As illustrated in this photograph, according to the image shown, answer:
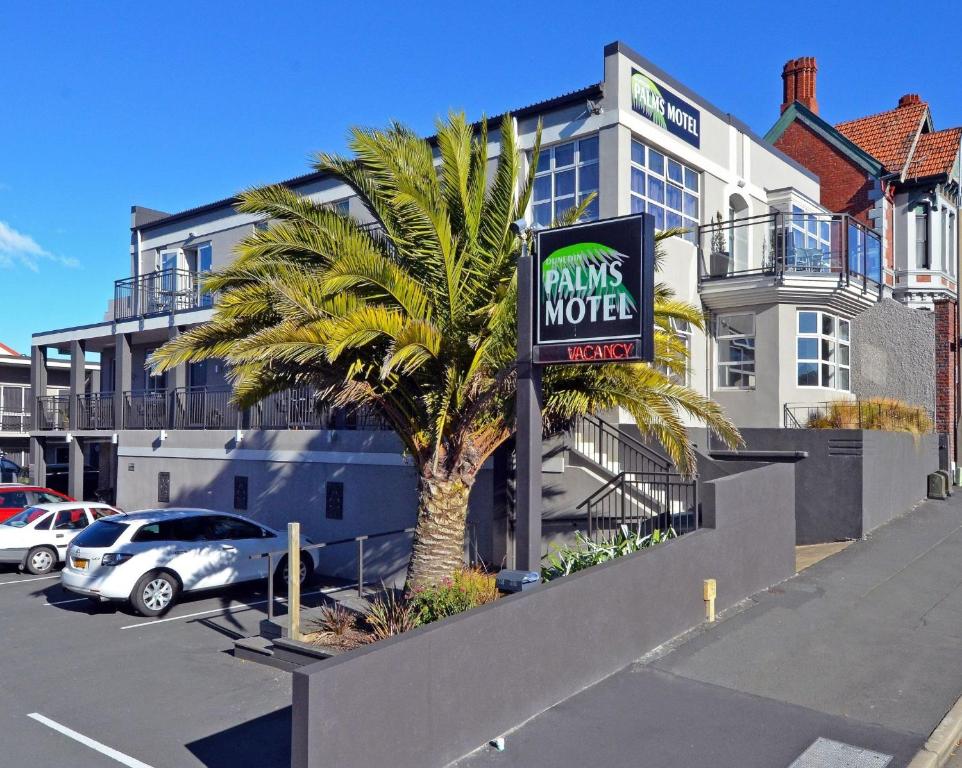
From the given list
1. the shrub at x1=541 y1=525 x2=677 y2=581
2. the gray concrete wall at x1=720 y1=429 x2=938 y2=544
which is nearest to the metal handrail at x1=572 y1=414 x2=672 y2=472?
the shrub at x1=541 y1=525 x2=677 y2=581

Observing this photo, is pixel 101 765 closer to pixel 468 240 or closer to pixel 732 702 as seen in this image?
pixel 732 702

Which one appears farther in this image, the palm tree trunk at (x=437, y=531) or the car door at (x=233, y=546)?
the car door at (x=233, y=546)

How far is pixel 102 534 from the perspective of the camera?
43.6 ft

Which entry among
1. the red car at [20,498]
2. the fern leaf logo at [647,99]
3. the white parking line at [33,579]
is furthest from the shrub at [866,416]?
the red car at [20,498]

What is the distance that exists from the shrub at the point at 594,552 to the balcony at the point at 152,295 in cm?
1510


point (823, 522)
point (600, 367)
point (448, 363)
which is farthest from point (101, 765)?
point (823, 522)

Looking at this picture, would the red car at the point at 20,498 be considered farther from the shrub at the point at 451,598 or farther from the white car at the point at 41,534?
the shrub at the point at 451,598

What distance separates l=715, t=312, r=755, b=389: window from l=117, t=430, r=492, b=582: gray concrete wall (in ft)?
24.5

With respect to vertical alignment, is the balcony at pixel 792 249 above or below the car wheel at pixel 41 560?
above

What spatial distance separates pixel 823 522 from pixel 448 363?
26.9 feet

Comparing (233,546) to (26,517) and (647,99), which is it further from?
(647,99)

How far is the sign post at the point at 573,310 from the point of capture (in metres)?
7.77

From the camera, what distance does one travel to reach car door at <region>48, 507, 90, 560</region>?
17.1 metres

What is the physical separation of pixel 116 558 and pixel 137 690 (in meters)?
4.05
